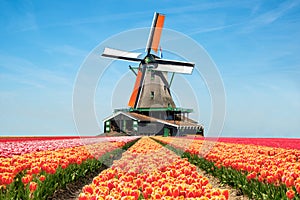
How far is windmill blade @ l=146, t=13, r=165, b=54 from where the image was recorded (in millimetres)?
31719

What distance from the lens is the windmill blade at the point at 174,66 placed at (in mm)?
32125

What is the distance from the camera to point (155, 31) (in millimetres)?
31781

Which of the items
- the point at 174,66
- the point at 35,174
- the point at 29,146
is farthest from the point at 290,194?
the point at 174,66

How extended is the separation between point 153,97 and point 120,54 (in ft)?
20.3

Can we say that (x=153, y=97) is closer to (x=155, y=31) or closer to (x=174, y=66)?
(x=174, y=66)

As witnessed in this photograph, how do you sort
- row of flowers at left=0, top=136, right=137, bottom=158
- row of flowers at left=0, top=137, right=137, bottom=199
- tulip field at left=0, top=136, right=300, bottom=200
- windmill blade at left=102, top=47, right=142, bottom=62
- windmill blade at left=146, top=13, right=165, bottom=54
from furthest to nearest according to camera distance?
windmill blade at left=146, top=13, right=165, bottom=54 → windmill blade at left=102, top=47, right=142, bottom=62 → row of flowers at left=0, top=136, right=137, bottom=158 → row of flowers at left=0, top=137, right=137, bottom=199 → tulip field at left=0, top=136, right=300, bottom=200

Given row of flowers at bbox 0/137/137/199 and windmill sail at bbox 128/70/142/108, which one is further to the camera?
windmill sail at bbox 128/70/142/108

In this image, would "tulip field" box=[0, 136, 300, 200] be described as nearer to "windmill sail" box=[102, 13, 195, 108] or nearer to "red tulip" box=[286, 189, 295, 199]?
"red tulip" box=[286, 189, 295, 199]

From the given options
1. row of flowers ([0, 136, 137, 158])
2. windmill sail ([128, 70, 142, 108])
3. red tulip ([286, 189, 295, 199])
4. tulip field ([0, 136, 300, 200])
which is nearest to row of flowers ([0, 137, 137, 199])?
tulip field ([0, 136, 300, 200])

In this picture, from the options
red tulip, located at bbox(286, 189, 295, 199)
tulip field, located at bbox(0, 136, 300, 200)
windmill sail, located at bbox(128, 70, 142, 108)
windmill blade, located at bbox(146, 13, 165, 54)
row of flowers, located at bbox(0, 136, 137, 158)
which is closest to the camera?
tulip field, located at bbox(0, 136, 300, 200)

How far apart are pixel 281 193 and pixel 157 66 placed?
2842 centimetres

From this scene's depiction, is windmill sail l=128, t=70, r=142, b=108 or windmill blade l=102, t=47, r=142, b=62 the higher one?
windmill blade l=102, t=47, r=142, b=62

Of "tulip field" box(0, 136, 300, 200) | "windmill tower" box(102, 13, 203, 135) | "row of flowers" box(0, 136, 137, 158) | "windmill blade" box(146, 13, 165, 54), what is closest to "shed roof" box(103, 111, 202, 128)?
"windmill tower" box(102, 13, 203, 135)

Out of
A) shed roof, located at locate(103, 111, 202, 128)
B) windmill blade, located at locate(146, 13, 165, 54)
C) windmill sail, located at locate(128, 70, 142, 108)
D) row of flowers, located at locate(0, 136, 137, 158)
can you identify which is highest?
windmill blade, located at locate(146, 13, 165, 54)
